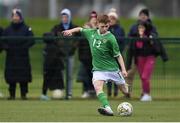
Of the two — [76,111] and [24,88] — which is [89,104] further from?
[24,88]

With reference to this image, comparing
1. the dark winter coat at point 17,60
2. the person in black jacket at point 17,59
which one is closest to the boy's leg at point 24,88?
the person in black jacket at point 17,59

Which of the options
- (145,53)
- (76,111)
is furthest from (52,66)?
(76,111)

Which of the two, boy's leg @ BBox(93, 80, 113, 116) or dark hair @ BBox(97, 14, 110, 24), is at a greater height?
dark hair @ BBox(97, 14, 110, 24)

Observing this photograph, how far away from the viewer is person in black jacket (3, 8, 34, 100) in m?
22.8

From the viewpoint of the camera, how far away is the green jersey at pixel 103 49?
1814cm

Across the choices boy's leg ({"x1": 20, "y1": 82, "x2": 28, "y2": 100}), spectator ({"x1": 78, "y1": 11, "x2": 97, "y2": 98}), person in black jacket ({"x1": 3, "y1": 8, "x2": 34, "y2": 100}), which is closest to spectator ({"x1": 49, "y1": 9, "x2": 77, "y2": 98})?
spectator ({"x1": 78, "y1": 11, "x2": 97, "y2": 98})

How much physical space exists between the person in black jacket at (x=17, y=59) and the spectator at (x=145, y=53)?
258 cm

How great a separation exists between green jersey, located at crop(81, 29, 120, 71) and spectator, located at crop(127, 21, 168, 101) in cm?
451

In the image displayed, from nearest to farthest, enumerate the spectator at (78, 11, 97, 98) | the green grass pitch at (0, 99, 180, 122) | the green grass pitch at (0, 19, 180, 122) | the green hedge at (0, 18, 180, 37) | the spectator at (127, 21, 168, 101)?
the green grass pitch at (0, 99, 180, 122) → the green grass pitch at (0, 19, 180, 122) → the spectator at (127, 21, 168, 101) → the spectator at (78, 11, 97, 98) → the green hedge at (0, 18, 180, 37)

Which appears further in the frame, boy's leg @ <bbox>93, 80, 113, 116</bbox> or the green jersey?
the green jersey

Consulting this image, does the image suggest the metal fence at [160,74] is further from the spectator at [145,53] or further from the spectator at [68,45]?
the spectator at [145,53]

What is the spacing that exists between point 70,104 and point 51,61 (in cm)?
252

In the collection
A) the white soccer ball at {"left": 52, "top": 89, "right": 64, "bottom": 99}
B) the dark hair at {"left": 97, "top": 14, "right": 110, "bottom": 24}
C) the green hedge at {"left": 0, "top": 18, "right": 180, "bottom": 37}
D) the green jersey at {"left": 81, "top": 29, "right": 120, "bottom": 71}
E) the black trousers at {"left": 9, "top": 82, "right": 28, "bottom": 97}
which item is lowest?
the white soccer ball at {"left": 52, "top": 89, "right": 64, "bottom": 99}

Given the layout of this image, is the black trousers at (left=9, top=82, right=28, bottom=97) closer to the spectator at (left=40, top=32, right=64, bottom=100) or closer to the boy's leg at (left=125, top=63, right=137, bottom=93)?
the spectator at (left=40, top=32, right=64, bottom=100)
